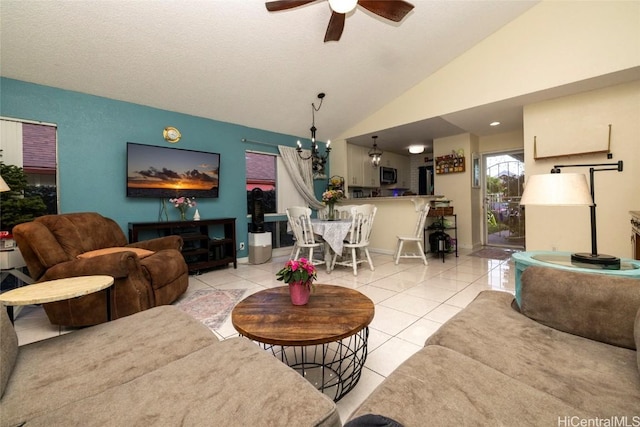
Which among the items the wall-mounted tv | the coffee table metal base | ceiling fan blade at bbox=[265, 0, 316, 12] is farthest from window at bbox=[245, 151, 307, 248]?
the coffee table metal base

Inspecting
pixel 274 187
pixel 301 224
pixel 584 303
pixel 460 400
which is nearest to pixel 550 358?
pixel 584 303

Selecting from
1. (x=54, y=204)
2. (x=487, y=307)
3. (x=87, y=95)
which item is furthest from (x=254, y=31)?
(x=487, y=307)

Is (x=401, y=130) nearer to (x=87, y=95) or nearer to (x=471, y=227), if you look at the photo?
(x=471, y=227)

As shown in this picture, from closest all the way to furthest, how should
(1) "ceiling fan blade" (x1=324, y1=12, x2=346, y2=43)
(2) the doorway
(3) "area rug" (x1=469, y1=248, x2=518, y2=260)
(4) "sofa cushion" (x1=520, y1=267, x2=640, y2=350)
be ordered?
(4) "sofa cushion" (x1=520, y1=267, x2=640, y2=350) → (1) "ceiling fan blade" (x1=324, y1=12, x2=346, y2=43) → (3) "area rug" (x1=469, y1=248, x2=518, y2=260) → (2) the doorway

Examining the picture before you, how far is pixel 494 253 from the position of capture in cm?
507

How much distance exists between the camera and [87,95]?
3.33 metres

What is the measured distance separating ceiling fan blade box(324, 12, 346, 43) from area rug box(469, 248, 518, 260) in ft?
14.3

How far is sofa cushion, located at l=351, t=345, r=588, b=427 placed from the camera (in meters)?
0.72

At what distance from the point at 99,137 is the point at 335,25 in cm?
323

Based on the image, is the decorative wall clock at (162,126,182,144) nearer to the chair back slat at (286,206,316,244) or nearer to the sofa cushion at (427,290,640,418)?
the chair back slat at (286,206,316,244)

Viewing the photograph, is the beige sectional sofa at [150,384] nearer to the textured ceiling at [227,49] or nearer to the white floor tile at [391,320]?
the white floor tile at [391,320]

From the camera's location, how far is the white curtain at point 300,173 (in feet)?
17.5

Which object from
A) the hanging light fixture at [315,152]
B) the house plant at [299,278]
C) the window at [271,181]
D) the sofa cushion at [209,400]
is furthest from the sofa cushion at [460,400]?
the window at [271,181]

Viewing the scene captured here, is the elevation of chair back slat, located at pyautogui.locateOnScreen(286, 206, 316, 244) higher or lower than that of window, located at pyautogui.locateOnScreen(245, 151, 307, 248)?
lower
